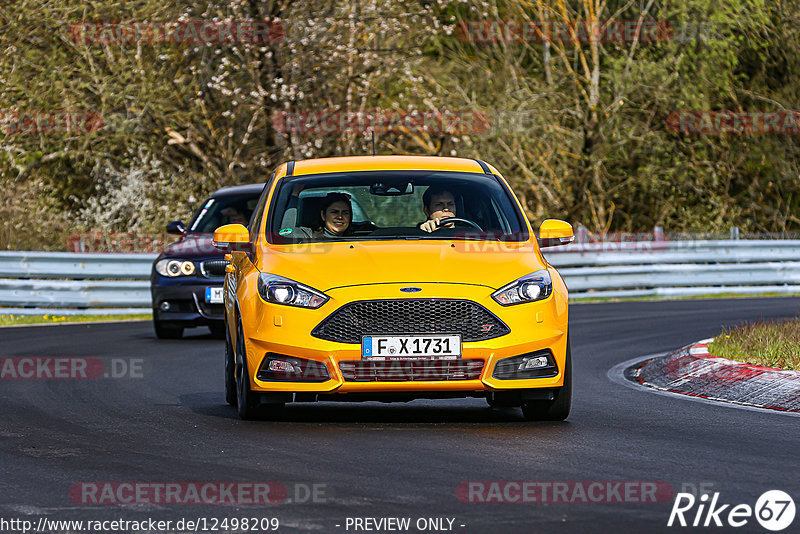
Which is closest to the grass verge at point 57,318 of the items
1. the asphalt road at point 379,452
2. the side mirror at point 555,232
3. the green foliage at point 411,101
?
the green foliage at point 411,101

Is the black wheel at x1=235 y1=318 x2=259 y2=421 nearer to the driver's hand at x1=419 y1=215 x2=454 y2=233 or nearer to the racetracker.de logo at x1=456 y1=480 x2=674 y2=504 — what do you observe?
the driver's hand at x1=419 y1=215 x2=454 y2=233

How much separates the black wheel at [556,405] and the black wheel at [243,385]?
66.7 inches

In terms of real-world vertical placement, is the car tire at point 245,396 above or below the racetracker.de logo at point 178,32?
below

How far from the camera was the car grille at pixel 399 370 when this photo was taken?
30.9 ft

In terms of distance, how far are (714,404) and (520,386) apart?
80.4 inches

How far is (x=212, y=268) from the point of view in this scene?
18.1 meters

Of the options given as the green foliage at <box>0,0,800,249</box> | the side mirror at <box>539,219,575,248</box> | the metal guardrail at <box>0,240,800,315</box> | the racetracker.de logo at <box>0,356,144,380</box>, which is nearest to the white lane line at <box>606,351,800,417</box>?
the side mirror at <box>539,219,575,248</box>

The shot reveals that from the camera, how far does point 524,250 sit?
33.3 feet

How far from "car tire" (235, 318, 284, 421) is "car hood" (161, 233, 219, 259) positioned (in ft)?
25.8

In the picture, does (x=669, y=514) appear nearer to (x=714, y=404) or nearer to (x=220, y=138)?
(x=714, y=404)

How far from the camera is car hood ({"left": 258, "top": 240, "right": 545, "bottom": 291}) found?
9.54 meters

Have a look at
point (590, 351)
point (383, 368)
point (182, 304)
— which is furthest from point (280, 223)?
point (182, 304)

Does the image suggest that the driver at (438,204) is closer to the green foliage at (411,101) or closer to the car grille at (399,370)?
the car grille at (399,370)

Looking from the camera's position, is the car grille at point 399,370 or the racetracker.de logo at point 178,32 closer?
the car grille at point 399,370
